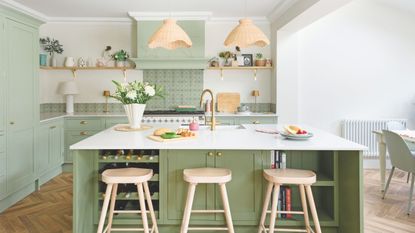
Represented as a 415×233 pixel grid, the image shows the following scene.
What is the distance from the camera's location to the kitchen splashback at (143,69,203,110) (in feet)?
17.9

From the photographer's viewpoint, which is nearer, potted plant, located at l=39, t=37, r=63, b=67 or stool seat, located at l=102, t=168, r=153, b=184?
stool seat, located at l=102, t=168, r=153, b=184

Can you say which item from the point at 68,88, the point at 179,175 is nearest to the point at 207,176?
the point at 179,175

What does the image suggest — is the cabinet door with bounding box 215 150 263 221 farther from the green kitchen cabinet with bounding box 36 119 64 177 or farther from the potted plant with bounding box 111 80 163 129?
the green kitchen cabinet with bounding box 36 119 64 177

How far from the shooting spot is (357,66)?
5.34 metres

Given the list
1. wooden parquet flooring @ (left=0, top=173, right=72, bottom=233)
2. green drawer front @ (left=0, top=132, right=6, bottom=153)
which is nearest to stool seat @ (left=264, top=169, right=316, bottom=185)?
wooden parquet flooring @ (left=0, top=173, right=72, bottom=233)

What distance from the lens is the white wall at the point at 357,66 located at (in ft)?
17.3

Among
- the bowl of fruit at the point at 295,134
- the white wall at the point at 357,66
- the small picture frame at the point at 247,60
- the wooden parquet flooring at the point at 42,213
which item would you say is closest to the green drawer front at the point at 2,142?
the wooden parquet flooring at the point at 42,213

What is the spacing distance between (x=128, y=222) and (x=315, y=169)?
63.8 inches

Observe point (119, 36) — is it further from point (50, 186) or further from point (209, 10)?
point (50, 186)

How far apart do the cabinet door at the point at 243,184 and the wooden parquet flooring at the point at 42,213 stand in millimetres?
1513

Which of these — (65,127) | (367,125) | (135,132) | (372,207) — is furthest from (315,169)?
(65,127)

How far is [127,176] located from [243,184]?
917 mm

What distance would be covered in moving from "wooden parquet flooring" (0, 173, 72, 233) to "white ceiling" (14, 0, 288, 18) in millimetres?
2554

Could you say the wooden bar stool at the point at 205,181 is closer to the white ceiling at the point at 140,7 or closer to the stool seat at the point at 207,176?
the stool seat at the point at 207,176
